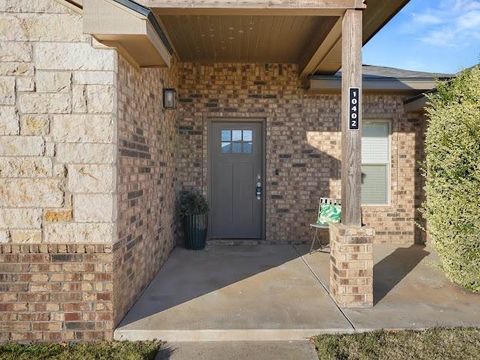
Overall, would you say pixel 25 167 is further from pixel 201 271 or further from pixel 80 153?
pixel 201 271

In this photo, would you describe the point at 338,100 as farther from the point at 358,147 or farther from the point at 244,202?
the point at 358,147

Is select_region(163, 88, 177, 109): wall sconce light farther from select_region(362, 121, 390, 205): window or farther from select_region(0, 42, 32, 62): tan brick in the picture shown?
select_region(362, 121, 390, 205): window

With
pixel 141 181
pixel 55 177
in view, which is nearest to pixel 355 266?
pixel 141 181

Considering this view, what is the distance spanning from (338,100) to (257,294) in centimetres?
398

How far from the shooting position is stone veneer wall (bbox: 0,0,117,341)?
109 inches

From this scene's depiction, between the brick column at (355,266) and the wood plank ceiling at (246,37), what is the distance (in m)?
2.41

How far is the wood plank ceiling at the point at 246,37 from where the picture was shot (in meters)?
4.12

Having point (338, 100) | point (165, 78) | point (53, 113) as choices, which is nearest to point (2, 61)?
point (53, 113)

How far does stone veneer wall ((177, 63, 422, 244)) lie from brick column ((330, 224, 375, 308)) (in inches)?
107

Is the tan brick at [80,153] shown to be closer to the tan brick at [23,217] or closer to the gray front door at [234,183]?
the tan brick at [23,217]

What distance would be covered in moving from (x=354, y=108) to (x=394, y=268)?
2568 millimetres

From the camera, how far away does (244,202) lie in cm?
609

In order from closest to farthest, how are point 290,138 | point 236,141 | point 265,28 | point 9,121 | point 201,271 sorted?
point 9,121
point 265,28
point 201,271
point 290,138
point 236,141

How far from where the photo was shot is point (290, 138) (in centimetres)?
600
